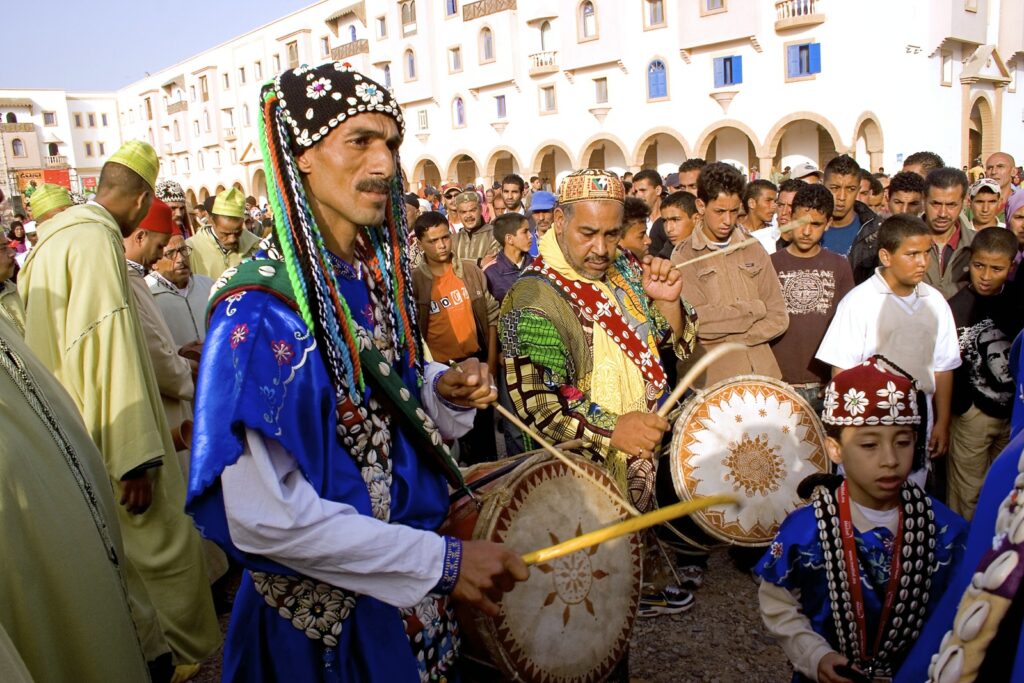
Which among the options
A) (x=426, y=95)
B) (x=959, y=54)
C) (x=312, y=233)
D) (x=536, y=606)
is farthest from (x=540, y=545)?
(x=426, y=95)

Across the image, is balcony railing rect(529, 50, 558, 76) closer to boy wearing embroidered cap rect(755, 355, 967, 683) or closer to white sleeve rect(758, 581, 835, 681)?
boy wearing embroidered cap rect(755, 355, 967, 683)

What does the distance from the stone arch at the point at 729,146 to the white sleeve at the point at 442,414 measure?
91.9 ft

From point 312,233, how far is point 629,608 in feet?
5.80

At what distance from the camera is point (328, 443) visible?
1805 millimetres

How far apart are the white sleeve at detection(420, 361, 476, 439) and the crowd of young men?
0.6 inches

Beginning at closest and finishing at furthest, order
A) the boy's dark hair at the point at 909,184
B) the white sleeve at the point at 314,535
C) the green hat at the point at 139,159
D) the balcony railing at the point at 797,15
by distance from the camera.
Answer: the white sleeve at the point at 314,535 → the green hat at the point at 139,159 → the boy's dark hair at the point at 909,184 → the balcony railing at the point at 797,15

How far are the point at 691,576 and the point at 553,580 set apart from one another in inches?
89.8

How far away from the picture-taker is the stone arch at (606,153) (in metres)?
32.1

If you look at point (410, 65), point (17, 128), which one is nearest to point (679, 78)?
point (410, 65)

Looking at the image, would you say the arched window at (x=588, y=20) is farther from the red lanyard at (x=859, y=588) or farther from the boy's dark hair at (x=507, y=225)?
the red lanyard at (x=859, y=588)

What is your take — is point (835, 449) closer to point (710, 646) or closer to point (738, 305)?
point (710, 646)

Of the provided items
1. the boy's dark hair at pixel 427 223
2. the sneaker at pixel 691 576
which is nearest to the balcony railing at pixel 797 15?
the boy's dark hair at pixel 427 223

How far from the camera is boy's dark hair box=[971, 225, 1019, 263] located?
447cm

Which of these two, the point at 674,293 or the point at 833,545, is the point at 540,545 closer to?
the point at 833,545
